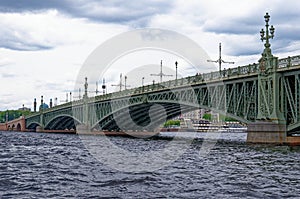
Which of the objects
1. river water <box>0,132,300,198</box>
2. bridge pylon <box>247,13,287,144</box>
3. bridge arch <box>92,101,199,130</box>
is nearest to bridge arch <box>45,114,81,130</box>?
bridge arch <box>92,101,199,130</box>

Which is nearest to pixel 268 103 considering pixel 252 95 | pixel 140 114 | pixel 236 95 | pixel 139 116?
pixel 252 95

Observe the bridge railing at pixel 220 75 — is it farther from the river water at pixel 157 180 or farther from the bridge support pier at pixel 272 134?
the river water at pixel 157 180

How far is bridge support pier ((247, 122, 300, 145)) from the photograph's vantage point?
143 ft

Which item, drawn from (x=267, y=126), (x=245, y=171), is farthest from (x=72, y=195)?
(x=267, y=126)

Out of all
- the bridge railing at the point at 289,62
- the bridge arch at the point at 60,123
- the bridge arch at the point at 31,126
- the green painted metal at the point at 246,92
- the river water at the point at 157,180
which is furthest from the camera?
the bridge arch at the point at 31,126

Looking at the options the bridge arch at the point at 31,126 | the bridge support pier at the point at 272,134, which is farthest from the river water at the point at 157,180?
the bridge arch at the point at 31,126

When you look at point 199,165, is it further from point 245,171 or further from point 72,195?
point 72,195

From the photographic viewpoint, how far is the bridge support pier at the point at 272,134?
43500 mm

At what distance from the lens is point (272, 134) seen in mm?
44031

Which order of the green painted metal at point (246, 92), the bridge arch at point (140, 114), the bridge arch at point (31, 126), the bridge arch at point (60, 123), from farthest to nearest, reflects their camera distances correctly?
1. the bridge arch at point (31, 126)
2. the bridge arch at point (60, 123)
3. the bridge arch at point (140, 114)
4. the green painted metal at point (246, 92)

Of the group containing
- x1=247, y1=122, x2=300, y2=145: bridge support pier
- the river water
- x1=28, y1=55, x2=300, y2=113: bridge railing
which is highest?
x1=28, y1=55, x2=300, y2=113: bridge railing

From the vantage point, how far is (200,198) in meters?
16.3

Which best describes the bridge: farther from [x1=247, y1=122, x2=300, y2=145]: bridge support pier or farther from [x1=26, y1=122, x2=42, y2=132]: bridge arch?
[x1=26, y1=122, x2=42, y2=132]: bridge arch

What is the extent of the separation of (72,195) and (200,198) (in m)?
4.57
